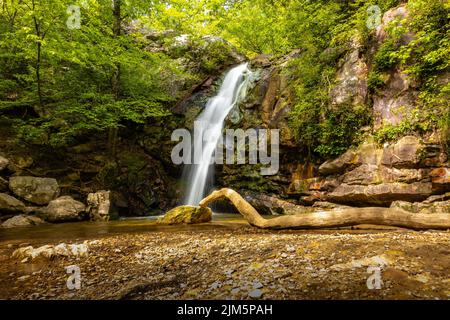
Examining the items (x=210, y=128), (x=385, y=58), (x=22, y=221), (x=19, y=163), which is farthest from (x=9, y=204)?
(x=385, y=58)

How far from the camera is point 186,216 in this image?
723 cm

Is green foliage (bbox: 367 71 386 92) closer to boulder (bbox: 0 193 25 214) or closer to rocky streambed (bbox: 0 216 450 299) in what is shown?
rocky streambed (bbox: 0 216 450 299)

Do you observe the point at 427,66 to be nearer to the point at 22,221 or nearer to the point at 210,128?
the point at 210,128

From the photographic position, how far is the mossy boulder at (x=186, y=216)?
7188 millimetres

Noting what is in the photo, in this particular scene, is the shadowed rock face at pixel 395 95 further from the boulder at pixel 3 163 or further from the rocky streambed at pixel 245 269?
the boulder at pixel 3 163

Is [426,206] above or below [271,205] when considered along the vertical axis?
above

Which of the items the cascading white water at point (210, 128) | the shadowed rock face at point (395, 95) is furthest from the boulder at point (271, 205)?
the shadowed rock face at point (395, 95)

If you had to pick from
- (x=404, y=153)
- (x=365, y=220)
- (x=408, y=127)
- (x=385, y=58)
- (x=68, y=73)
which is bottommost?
(x=365, y=220)

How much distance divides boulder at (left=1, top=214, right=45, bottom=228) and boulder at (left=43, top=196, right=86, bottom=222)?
0.31 meters

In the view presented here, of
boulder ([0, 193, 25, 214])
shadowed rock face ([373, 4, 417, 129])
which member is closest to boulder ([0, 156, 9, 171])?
boulder ([0, 193, 25, 214])

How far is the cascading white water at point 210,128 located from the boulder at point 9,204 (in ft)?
20.1

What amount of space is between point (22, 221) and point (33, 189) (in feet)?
5.15
